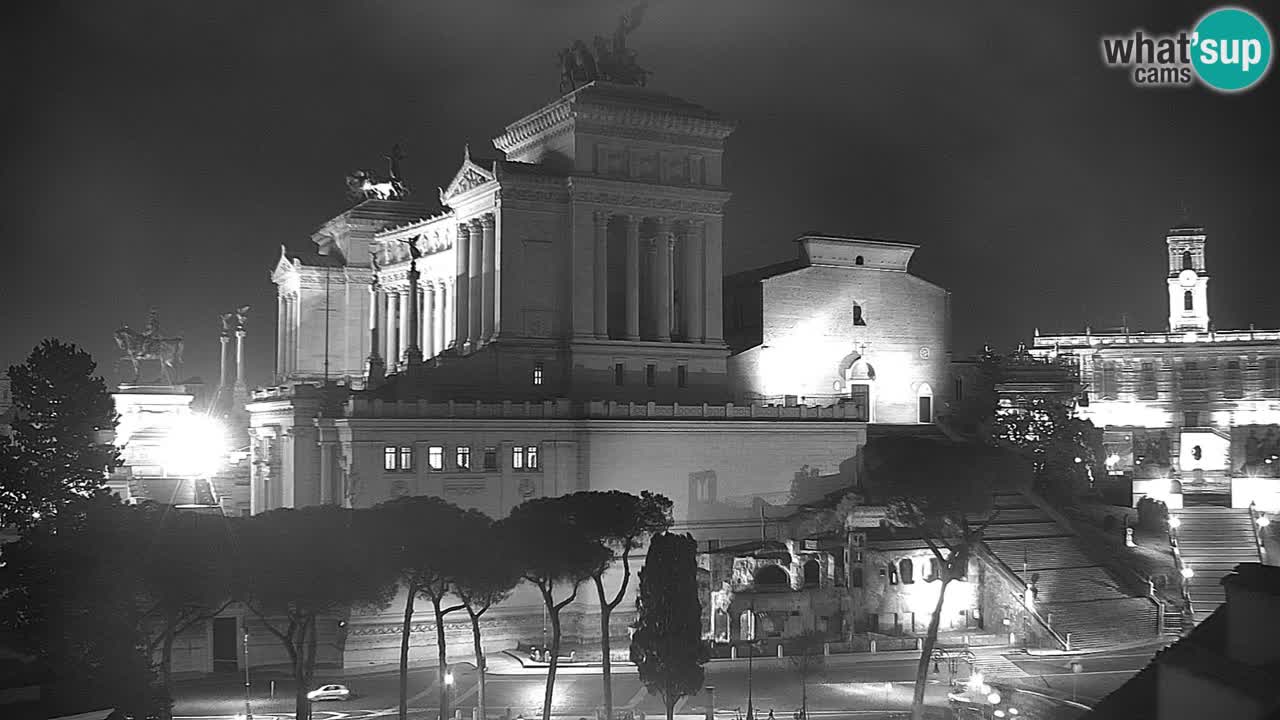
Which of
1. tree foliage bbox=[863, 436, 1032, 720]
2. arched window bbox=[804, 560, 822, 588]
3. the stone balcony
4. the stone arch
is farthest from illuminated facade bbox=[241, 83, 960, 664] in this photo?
tree foliage bbox=[863, 436, 1032, 720]

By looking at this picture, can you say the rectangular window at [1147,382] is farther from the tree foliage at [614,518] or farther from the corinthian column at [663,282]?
the tree foliage at [614,518]

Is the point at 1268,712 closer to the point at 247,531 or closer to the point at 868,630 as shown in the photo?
the point at 247,531

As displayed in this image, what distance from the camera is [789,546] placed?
65688 millimetres

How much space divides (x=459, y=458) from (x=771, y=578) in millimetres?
16392

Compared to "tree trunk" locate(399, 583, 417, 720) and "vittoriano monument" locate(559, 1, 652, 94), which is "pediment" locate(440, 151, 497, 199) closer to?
"vittoriano monument" locate(559, 1, 652, 94)

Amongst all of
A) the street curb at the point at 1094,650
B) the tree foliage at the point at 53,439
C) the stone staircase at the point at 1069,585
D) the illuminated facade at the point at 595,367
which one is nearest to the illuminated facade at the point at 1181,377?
the illuminated facade at the point at 595,367

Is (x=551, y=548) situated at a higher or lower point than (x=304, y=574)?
higher

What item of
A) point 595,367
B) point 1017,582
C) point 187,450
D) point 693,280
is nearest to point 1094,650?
point 1017,582

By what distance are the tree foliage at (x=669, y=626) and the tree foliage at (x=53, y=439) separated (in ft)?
75.9

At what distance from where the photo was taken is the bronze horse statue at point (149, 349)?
79.7 meters

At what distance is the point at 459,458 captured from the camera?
6462 centimetres

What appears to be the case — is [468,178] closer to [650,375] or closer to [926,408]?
[650,375]

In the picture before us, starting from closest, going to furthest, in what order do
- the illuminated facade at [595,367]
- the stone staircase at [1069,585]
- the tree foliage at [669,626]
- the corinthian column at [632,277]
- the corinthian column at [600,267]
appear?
the tree foliage at [669,626] < the stone staircase at [1069,585] < the illuminated facade at [595,367] < the corinthian column at [600,267] < the corinthian column at [632,277]

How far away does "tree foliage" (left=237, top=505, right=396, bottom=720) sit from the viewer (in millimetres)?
45812
